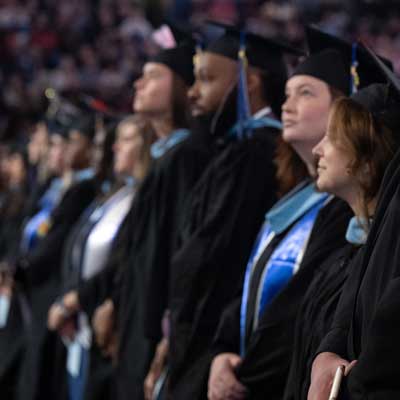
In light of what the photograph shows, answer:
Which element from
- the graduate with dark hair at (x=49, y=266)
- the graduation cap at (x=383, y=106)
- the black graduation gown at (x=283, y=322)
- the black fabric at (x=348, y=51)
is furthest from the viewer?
the graduate with dark hair at (x=49, y=266)

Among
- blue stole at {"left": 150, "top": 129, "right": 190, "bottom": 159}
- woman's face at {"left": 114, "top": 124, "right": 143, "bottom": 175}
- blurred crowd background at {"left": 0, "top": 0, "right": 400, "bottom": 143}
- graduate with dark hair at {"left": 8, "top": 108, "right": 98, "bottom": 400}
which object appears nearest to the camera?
blue stole at {"left": 150, "top": 129, "right": 190, "bottom": 159}

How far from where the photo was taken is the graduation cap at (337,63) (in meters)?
3.48

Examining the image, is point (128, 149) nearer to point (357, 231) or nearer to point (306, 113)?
point (306, 113)

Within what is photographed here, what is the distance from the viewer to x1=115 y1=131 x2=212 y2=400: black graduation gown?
461cm

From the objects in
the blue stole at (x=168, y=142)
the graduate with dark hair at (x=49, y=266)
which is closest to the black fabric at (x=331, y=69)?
the blue stole at (x=168, y=142)

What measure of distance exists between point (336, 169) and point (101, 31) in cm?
1088

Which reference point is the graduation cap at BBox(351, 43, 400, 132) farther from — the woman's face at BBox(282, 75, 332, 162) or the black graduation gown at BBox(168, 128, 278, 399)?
the black graduation gown at BBox(168, 128, 278, 399)

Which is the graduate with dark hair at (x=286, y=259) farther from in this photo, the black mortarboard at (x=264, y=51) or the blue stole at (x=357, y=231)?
the black mortarboard at (x=264, y=51)

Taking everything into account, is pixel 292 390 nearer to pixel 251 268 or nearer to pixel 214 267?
pixel 251 268

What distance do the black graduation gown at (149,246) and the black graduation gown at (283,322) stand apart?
1.17 m

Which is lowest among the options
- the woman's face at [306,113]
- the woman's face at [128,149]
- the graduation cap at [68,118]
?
the graduation cap at [68,118]

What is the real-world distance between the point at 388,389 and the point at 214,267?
187 centimetres

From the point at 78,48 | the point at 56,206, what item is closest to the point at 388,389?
the point at 56,206

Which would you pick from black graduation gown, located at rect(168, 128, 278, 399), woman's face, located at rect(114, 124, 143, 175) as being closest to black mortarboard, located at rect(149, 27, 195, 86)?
woman's face, located at rect(114, 124, 143, 175)
